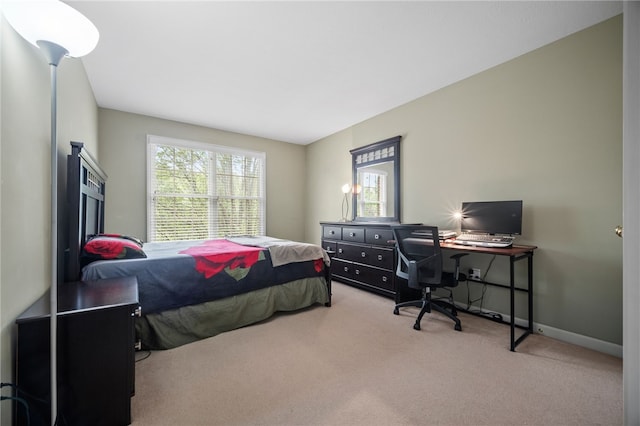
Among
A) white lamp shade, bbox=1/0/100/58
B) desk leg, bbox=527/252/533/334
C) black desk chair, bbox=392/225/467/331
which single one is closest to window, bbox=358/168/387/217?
black desk chair, bbox=392/225/467/331

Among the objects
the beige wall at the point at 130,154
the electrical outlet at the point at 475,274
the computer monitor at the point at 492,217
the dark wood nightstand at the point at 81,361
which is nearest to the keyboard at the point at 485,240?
the computer monitor at the point at 492,217

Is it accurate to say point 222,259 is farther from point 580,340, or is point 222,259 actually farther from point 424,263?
point 580,340

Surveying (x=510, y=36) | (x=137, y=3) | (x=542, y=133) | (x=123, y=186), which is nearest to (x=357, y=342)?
(x=542, y=133)

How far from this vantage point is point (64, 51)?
1115 millimetres

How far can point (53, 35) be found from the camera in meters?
1.04

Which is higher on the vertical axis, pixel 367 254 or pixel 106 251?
pixel 106 251

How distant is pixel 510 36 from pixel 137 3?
9.49 ft

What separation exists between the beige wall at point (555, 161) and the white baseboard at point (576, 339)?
3 centimetres

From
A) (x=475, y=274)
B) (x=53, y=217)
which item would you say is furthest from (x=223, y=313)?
(x=475, y=274)

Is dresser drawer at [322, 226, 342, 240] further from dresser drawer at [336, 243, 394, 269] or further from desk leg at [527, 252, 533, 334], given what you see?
desk leg at [527, 252, 533, 334]

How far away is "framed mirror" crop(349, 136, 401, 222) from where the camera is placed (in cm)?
363

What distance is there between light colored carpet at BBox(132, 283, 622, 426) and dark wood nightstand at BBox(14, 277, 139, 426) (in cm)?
24

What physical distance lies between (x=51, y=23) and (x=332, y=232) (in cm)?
346

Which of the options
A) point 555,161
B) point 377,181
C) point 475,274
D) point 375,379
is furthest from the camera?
point 377,181
